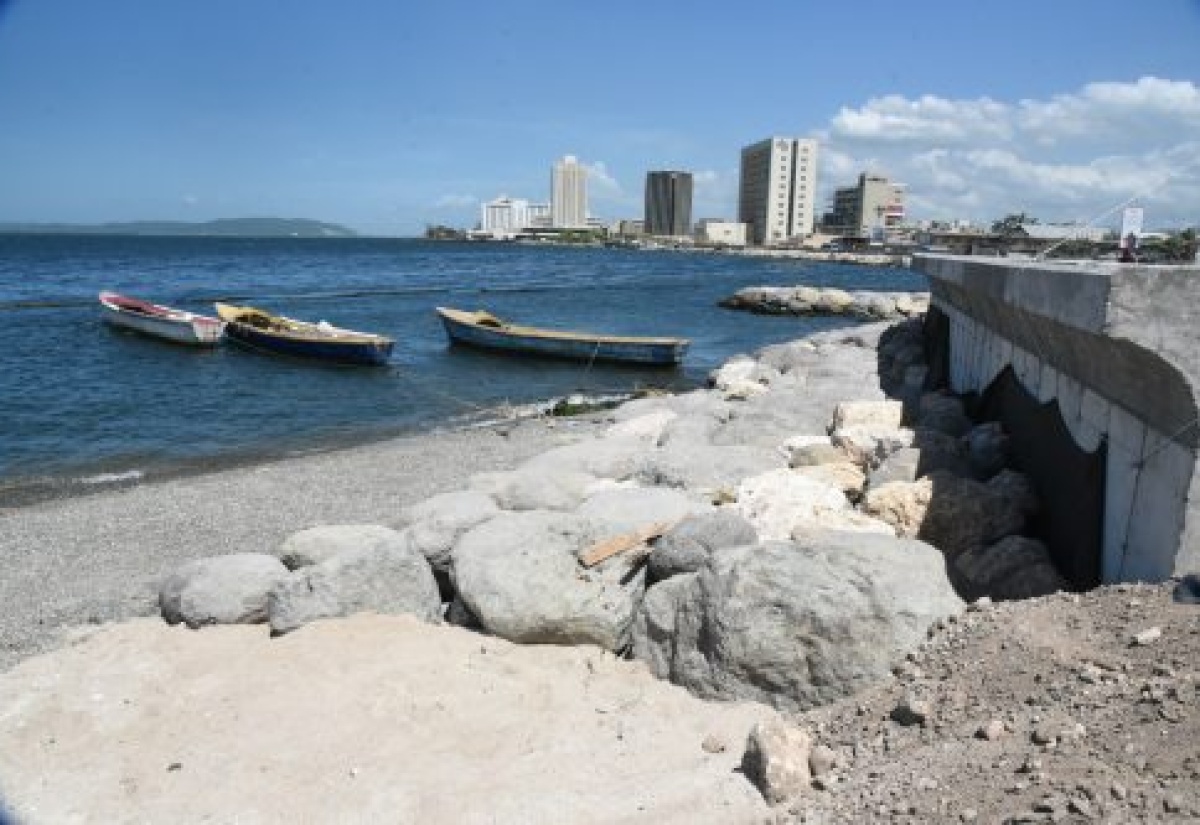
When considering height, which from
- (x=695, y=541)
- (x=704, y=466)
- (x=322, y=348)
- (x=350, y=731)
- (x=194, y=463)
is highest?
(x=695, y=541)

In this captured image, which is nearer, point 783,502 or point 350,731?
point 350,731

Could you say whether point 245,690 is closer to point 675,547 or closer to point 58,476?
point 675,547

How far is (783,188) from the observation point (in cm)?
16525

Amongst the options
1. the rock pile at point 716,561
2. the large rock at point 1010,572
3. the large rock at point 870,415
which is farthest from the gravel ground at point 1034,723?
the large rock at point 870,415

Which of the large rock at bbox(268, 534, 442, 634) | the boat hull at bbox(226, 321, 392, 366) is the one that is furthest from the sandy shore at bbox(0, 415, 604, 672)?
the boat hull at bbox(226, 321, 392, 366)

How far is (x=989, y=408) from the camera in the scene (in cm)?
1001

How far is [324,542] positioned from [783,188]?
6606 inches

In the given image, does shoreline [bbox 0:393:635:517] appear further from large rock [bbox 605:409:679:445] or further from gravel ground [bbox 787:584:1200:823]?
gravel ground [bbox 787:584:1200:823]

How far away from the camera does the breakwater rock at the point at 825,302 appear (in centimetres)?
4691

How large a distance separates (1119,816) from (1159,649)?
1110 millimetres

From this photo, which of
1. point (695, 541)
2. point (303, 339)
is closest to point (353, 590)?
point (695, 541)

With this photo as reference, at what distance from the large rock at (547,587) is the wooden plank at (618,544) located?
5 cm

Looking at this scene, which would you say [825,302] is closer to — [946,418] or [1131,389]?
[946,418]

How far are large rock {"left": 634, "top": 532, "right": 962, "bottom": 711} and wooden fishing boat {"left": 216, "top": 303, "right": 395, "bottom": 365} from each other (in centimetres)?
2284
